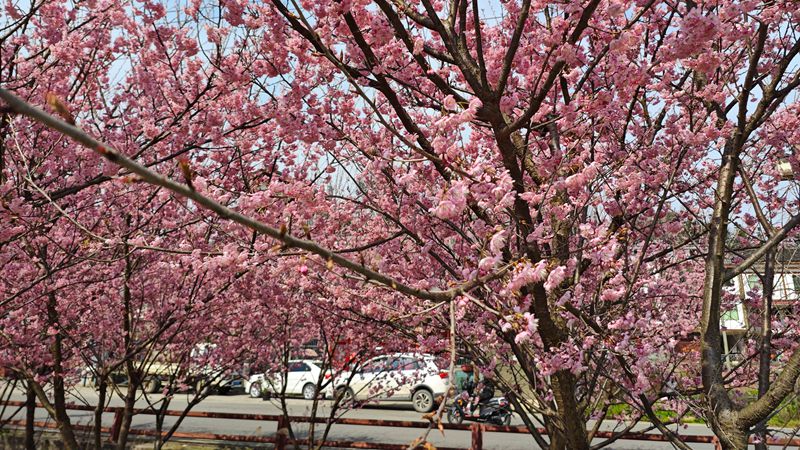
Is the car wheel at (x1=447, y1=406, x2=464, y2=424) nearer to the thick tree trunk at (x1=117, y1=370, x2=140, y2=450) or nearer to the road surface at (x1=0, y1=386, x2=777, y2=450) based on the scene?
the road surface at (x1=0, y1=386, x2=777, y2=450)

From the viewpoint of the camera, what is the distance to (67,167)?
5.88m

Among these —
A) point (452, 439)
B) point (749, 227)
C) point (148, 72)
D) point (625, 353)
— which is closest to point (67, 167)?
point (148, 72)

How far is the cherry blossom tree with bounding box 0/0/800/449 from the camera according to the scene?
3127mm

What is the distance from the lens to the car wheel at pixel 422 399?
17328 mm

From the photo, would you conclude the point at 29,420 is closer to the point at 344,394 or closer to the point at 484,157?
the point at 344,394

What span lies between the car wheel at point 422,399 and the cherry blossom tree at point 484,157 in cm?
1104

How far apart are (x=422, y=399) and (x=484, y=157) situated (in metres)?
14.8

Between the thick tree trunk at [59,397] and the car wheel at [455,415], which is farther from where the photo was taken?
the car wheel at [455,415]

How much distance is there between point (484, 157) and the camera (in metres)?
3.74

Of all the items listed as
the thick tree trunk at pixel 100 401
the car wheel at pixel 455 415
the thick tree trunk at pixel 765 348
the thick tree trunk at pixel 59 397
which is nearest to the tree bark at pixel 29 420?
the thick tree trunk at pixel 59 397

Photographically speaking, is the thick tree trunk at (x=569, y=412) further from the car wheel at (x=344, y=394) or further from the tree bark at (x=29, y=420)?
the tree bark at (x=29, y=420)

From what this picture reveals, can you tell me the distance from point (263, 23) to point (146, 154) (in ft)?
7.93

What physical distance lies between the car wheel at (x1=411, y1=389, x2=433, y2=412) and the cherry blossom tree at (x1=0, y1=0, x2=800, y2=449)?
11039 mm

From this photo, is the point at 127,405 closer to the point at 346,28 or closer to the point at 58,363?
the point at 58,363
